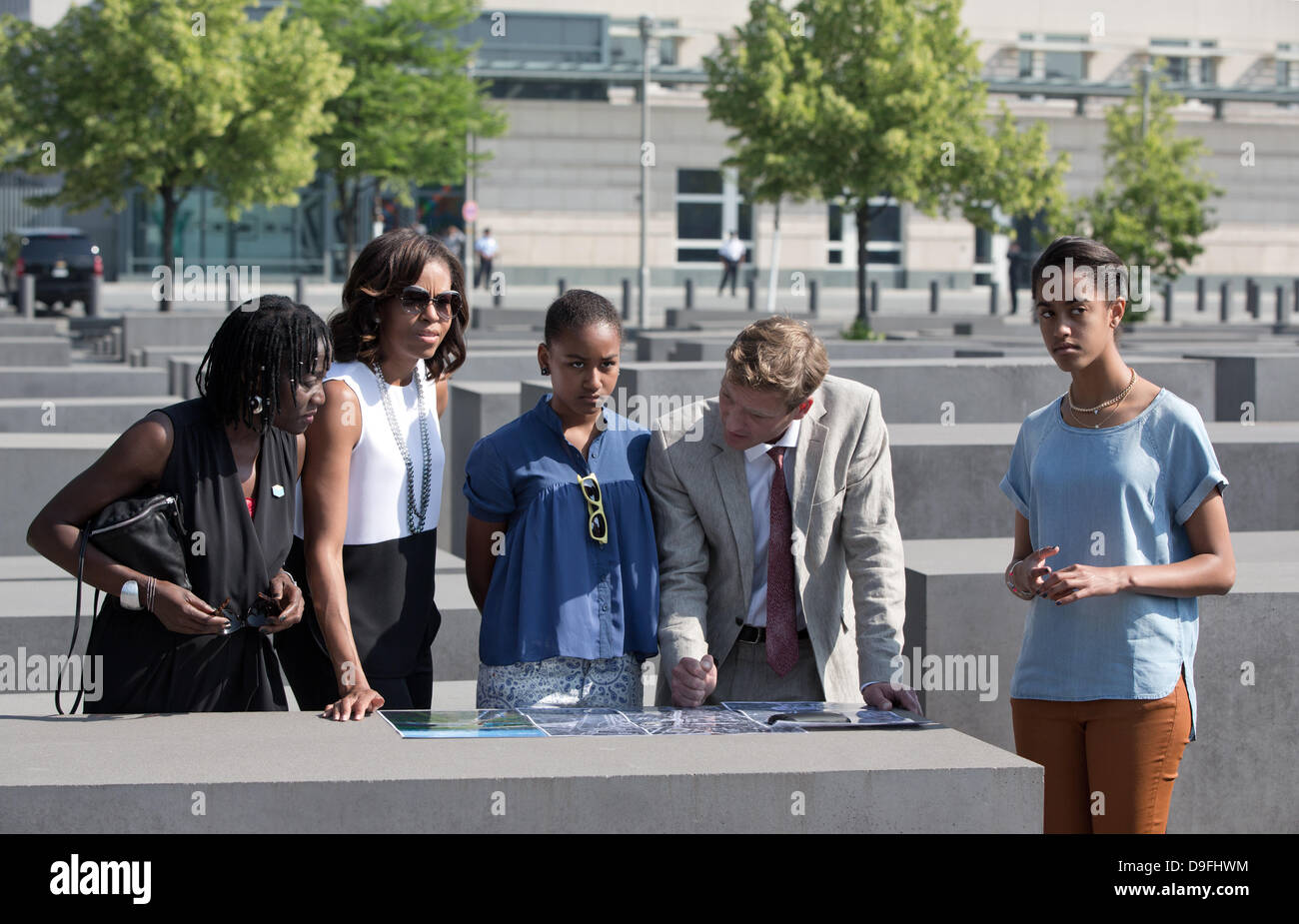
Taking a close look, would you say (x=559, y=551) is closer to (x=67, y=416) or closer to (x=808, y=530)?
(x=808, y=530)

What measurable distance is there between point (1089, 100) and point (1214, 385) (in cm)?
4084

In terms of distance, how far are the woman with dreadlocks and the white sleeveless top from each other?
0.22 metres

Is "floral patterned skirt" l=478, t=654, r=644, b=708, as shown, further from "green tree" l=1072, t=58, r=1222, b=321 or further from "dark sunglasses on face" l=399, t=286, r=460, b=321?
"green tree" l=1072, t=58, r=1222, b=321

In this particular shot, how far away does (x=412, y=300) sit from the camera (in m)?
3.98

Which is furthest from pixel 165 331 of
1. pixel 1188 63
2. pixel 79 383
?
pixel 1188 63

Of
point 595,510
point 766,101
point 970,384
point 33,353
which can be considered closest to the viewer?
point 595,510

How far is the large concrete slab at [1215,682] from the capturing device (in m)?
5.16

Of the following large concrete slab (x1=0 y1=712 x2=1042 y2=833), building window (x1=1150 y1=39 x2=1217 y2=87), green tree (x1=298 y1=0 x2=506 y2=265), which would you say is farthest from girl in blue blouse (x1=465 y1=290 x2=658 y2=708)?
building window (x1=1150 y1=39 x2=1217 y2=87)

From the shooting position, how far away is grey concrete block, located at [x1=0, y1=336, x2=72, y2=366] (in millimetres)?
16094

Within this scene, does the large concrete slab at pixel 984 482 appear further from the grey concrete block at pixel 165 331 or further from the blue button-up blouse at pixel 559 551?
the grey concrete block at pixel 165 331

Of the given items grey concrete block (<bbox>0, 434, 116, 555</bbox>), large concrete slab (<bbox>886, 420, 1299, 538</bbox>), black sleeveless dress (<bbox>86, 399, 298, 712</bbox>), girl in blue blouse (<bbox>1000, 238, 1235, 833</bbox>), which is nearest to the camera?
black sleeveless dress (<bbox>86, 399, 298, 712</bbox>)

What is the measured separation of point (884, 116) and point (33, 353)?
16.2 metres

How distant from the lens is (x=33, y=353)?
1634cm

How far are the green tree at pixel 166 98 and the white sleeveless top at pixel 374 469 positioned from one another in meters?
21.6
